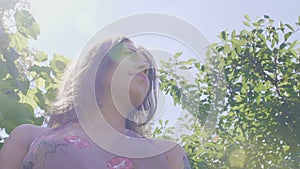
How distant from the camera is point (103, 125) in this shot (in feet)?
3.58

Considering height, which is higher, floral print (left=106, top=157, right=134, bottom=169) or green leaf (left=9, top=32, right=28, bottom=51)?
green leaf (left=9, top=32, right=28, bottom=51)

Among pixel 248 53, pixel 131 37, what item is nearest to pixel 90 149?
pixel 131 37

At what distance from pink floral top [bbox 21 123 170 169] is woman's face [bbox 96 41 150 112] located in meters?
0.15

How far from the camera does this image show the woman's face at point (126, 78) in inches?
42.9

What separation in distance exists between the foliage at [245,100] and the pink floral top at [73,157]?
1209mm

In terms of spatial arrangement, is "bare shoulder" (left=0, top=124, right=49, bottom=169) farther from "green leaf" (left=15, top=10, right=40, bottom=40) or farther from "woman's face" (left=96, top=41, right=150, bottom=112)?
"green leaf" (left=15, top=10, right=40, bottom=40)

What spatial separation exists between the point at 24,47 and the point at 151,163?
29.7 inches

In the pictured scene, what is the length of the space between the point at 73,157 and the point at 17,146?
13cm

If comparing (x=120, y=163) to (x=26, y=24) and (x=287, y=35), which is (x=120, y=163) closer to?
(x=26, y=24)

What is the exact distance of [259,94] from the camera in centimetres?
240

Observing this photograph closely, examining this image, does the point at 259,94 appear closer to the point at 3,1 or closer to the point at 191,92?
the point at 191,92

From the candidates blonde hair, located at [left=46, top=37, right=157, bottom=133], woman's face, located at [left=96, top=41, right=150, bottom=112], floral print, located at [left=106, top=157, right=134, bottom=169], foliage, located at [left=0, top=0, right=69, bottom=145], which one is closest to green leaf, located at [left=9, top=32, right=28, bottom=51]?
foliage, located at [left=0, top=0, right=69, bottom=145]

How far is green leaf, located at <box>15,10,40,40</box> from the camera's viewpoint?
4.97 feet

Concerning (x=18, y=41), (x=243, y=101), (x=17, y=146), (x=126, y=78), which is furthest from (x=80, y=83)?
(x=243, y=101)
